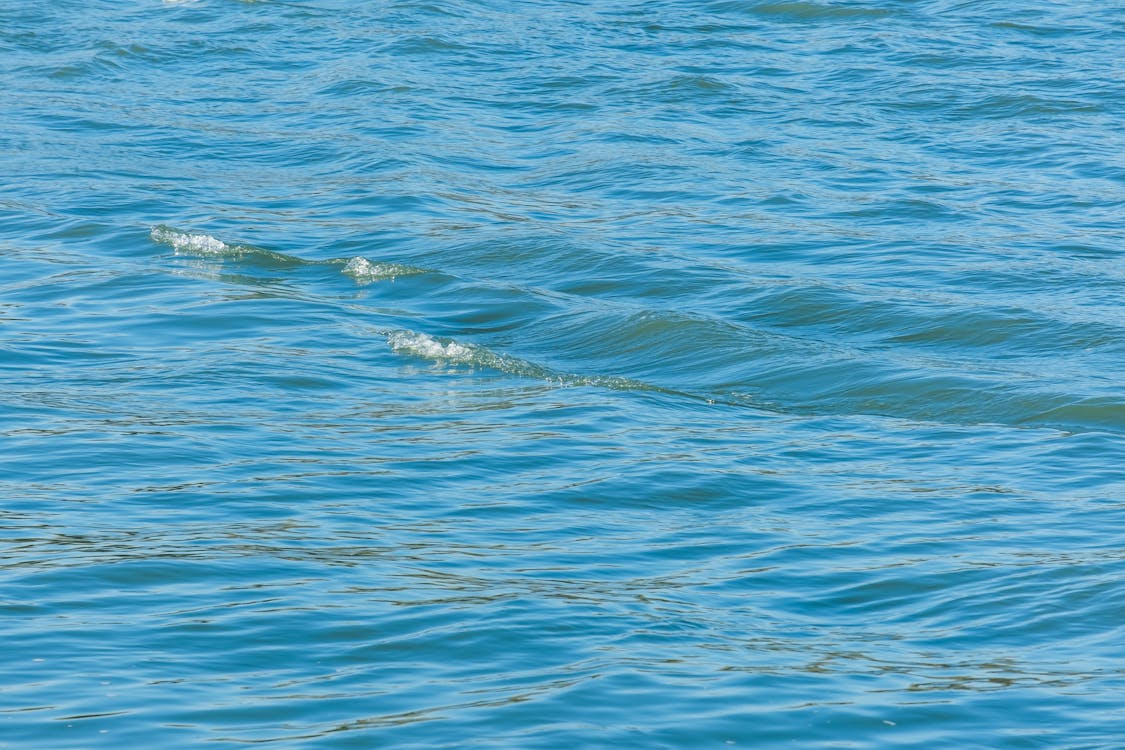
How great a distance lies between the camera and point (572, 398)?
9.84 meters

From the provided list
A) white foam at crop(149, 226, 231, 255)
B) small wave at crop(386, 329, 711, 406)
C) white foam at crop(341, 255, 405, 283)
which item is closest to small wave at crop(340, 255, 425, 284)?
white foam at crop(341, 255, 405, 283)

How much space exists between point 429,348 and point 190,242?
3.44 meters

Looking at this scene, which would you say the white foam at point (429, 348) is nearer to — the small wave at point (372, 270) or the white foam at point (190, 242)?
the small wave at point (372, 270)

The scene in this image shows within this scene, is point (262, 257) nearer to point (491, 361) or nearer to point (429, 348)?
point (429, 348)

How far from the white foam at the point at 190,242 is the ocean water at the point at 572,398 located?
0.06m

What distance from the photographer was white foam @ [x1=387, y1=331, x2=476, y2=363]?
10.7 meters

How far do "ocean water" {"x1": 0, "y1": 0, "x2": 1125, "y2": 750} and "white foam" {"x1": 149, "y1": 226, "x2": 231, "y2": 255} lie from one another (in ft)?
0.20

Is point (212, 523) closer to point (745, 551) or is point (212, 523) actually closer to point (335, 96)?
point (745, 551)

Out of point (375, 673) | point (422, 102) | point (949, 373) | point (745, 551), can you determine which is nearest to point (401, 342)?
point (949, 373)

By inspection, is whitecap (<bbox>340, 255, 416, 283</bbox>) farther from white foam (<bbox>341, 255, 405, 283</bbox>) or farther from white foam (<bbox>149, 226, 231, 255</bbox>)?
white foam (<bbox>149, 226, 231, 255</bbox>)

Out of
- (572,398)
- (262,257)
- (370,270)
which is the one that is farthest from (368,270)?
(572,398)

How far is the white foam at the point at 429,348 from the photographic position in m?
10.7

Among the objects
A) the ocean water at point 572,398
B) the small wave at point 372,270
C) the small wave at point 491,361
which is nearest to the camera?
the ocean water at point 572,398

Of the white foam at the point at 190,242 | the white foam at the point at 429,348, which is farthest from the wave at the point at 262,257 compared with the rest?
the white foam at the point at 429,348
